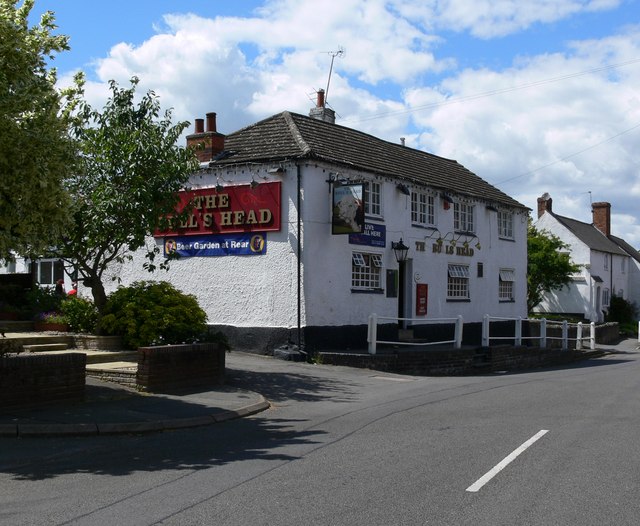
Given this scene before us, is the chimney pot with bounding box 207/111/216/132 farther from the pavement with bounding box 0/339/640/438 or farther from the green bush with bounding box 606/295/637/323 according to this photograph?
the green bush with bounding box 606/295/637/323

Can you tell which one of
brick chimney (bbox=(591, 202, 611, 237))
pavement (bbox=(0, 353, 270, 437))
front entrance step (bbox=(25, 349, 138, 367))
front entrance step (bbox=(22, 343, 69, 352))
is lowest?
pavement (bbox=(0, 353, 270, 437))

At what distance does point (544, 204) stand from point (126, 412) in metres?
46.7

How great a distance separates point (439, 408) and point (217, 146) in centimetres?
1300

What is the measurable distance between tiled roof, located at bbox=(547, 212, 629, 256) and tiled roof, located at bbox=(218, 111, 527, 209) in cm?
2361

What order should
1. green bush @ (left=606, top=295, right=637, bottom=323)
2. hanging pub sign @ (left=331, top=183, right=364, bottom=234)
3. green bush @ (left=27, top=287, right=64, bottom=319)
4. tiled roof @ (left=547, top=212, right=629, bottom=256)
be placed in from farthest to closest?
green bush @ (left=606, top=295, right=637, bottom=323), tiled roof @ (left=547, top=212, right=629, bottom=256), hanging pub sign @ (left=331, top=183, right=364, bottom=234), green bush @ (left=27, top=287, right=64, bottom=319)

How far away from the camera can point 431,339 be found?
82.0ft

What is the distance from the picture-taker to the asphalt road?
621 cm

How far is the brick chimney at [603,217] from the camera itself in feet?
191

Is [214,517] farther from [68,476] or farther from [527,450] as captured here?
[527,450]

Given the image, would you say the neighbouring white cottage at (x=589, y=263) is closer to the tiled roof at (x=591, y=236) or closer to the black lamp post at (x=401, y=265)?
the tiled roof at (x=591, y=236)

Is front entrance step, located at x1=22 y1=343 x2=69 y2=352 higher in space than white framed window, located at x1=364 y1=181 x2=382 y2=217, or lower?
lower

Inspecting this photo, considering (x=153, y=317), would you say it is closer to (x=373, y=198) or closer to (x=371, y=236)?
(x=371, y=236)

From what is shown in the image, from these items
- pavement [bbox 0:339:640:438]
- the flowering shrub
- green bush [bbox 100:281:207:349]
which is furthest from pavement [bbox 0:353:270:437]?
the flowering shrub

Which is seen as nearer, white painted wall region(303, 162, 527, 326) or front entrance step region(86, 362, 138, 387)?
front entrance step region(86, 362, 138, 387)
